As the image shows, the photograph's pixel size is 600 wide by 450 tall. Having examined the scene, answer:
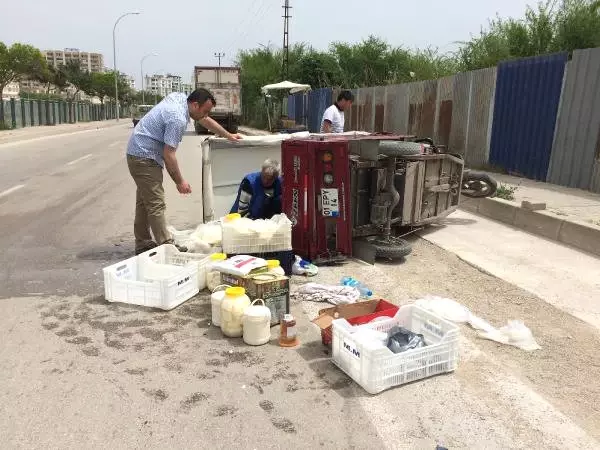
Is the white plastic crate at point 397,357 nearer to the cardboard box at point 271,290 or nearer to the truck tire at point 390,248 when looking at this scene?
the cardboard box at point 271,290

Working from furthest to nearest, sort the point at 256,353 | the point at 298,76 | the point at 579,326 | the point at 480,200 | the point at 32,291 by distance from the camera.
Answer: the point at 298,76 → the point at 480,200 → the point at 32,291 → the point at 579,326 → the point at 256,353

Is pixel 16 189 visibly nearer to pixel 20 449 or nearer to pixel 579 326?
pixel 20 449

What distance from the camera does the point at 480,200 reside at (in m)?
8.52

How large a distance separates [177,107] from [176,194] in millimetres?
5004

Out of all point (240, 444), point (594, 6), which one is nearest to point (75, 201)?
point (240, 444)

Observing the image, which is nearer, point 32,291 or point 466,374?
point 466,374

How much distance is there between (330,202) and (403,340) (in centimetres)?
232

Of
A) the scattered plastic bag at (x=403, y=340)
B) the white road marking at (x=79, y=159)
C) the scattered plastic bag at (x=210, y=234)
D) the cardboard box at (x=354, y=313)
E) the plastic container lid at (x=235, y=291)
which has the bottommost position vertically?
the white road marking at (x=79, y=159)

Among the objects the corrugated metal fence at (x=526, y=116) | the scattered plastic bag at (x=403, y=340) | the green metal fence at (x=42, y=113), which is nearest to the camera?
the scattered plastic bag at (x=403, y=340)

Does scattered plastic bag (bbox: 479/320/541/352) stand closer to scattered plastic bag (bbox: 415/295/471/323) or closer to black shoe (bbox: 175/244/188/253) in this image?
scattered plastic bag (bbox: 415/295/471/323)

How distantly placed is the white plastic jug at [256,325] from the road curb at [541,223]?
4.40 metres

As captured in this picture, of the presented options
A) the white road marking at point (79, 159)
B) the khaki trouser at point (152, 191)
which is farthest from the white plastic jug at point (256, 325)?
the white road marking at point (79, 159)

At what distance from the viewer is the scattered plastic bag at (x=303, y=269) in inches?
211

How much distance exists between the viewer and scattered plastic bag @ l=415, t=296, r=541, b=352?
3859mm
